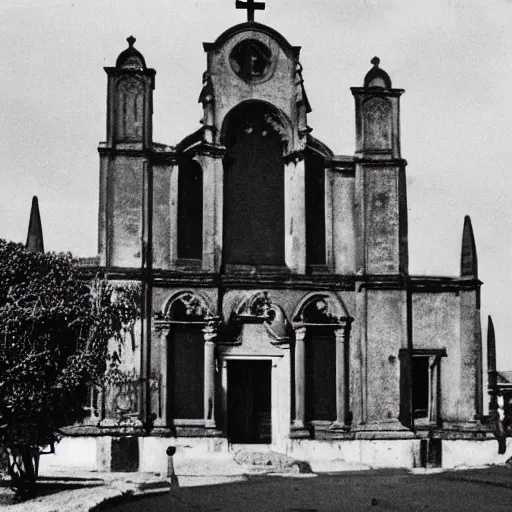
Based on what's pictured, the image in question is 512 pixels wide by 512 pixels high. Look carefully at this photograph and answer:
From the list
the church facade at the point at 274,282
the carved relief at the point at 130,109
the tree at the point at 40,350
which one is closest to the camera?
the tree at the point at 40,350

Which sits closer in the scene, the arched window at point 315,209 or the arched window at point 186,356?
the arched window at point 186,356

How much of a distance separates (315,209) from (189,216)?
297 centimetres

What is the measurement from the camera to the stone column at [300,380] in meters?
22.0

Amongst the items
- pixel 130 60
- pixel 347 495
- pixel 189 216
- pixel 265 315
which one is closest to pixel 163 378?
pixel 265 315

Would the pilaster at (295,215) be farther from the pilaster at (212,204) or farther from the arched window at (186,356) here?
the arched window at (186,356)

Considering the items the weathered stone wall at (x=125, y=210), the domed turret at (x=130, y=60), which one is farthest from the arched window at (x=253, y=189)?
the domed turret at (x=130, y=60)

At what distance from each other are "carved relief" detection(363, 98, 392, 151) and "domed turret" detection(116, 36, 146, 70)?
5.35 meters

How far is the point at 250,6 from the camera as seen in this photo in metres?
23.6

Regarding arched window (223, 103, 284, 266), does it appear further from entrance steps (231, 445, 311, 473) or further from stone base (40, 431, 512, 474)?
entrance steps (231, 445, 311, 473)

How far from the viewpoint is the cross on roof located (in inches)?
929

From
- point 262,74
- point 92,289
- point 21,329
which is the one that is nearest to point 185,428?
point 92,289

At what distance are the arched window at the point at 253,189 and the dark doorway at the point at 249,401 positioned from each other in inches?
96.0

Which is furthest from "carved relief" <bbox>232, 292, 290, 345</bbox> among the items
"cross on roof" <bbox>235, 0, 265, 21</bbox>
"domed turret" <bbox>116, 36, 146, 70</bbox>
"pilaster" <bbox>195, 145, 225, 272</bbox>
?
"cross on roof" <bbox>235, 0, 265, 21</bbox>

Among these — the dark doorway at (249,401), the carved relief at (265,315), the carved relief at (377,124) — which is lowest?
the dark doorway at (249,401)
